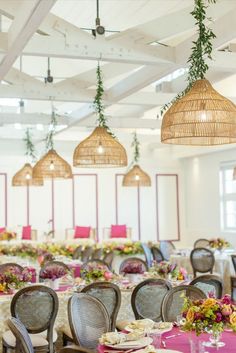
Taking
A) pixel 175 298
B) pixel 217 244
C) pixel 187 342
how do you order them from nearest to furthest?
pixel 187 342 → pixel 175 298 → pixel 217 244

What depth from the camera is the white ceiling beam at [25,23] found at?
16.3 ft

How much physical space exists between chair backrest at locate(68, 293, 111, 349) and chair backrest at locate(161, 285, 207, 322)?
576 millimetres

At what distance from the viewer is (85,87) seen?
955 centimetres

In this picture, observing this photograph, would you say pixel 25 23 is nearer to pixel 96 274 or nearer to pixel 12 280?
pixel 12 280

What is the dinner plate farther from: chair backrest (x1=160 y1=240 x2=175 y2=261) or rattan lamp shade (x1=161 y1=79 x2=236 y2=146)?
chair backrest (x1=160 y1=240 x2=175 y2=261)

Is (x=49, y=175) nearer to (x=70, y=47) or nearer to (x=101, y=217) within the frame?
(x=70, y=47)

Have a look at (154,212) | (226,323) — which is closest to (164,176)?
(154,212)

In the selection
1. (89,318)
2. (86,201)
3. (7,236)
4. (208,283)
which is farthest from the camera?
(86,201)

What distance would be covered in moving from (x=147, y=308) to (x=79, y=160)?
195cm

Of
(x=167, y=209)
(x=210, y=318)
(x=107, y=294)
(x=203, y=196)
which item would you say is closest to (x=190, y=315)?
(x=210, y=318)

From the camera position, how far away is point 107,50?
6.68m

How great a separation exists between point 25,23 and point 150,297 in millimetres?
3013

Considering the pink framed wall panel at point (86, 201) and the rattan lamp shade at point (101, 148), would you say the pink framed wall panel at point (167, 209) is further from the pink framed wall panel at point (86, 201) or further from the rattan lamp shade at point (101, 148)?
the rattan lamp shade at point (101, 148)

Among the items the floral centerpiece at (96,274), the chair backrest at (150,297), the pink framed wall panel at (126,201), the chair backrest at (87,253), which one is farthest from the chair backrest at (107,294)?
the pink framed wall panel at (126,201)
